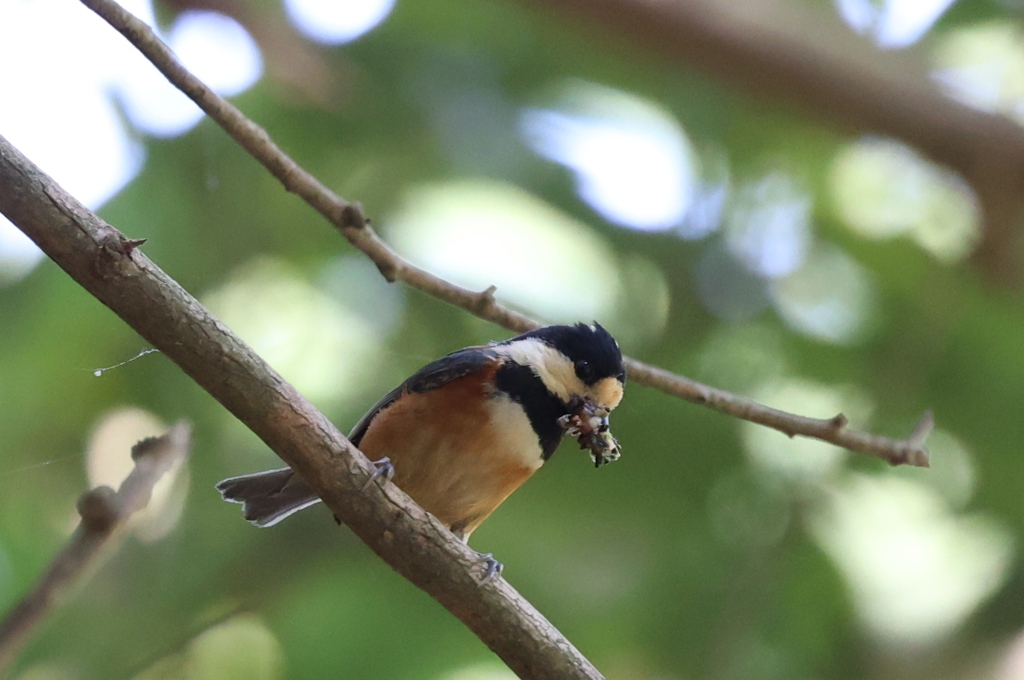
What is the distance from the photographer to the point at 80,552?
1.37 meters

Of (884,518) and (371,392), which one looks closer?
(371,392)

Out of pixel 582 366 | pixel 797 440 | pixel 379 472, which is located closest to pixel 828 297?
pixel 797 440

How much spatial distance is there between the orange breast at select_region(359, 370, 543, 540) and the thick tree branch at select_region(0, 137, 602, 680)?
1.89ft

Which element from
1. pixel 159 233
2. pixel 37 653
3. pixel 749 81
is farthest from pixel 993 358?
pixel 37 653

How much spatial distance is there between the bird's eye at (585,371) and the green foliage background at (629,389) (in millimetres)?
785

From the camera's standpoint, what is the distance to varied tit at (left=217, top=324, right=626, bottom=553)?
8.73 ft

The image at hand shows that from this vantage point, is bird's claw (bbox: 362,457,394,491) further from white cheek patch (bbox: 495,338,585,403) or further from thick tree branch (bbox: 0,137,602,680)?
white cheek patch (bbox: 495,338,585,403)

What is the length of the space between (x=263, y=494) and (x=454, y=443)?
690mm

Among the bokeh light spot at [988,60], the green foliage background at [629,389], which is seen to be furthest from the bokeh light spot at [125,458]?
the bokeh light spot at [988,60]

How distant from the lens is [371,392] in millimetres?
3627

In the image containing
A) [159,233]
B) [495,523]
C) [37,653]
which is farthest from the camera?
[495,523]

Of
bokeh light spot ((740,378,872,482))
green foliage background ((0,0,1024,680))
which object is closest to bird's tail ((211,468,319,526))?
green foliage background ((0,0,1024,680))

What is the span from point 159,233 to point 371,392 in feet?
3.05

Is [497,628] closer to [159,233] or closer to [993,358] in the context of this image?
[159,233]
